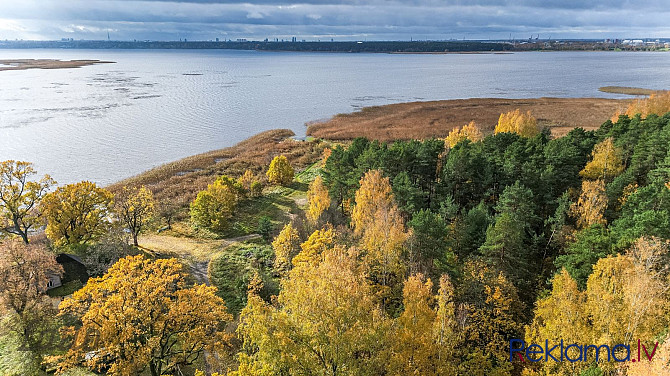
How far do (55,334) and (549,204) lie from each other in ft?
152

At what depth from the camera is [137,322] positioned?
1015 inches

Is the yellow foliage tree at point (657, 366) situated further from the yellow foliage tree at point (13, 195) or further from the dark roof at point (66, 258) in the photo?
the yellow foliage tree at point (13, 195)

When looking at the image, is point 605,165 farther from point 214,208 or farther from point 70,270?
point 70,270

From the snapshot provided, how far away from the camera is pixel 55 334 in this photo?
97.3 feet

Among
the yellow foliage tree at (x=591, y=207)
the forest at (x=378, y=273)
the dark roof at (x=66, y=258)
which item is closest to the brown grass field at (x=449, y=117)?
the forest at (x=378, y=273)

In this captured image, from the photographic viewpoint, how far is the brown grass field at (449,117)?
331 ft

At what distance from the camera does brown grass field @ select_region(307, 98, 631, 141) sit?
10094cm

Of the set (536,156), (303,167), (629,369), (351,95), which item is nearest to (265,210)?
(303,167)

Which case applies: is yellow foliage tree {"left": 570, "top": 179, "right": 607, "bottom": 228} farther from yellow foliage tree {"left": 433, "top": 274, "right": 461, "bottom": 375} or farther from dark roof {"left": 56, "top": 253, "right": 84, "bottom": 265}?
dark roof {"left": 56, "top": 253, "right": 84, "bottom": 265}

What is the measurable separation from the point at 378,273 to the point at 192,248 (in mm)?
24292

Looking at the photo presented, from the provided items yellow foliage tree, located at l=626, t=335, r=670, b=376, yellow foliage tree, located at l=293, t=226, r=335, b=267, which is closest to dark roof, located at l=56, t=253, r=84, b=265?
yellow foliage tree, located at l=293, t=226, r=335, b=267

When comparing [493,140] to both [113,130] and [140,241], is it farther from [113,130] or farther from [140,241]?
[113,130]

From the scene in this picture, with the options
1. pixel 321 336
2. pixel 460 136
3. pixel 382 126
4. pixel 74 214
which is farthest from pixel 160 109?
pixel 321 336

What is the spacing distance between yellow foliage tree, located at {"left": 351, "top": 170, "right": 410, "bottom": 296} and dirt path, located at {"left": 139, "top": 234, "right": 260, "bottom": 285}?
17680 millimetres
